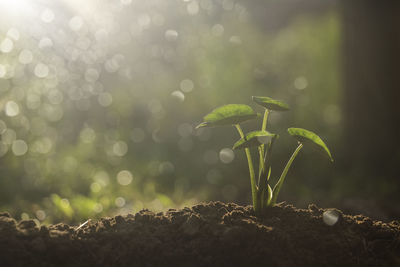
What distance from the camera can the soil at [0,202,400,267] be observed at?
1124 millimetres

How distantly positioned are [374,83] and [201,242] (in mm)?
3458

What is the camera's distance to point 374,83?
404 centimetres

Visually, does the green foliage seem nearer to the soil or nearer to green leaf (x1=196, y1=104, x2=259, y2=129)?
the soil

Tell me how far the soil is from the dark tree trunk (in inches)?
116

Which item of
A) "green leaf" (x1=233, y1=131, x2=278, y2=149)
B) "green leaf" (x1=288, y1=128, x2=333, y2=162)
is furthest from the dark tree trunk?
"green leaf" (x1=233, y1=131, x2=278, y2=149)

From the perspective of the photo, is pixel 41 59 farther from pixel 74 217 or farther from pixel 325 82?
Result: pixel 325 82

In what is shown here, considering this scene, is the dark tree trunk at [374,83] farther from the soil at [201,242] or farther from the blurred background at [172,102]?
the soil at [201,242]

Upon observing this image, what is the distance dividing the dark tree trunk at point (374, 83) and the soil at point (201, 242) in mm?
2942

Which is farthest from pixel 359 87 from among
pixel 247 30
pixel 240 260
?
pixel 240 260

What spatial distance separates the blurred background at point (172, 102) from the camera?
3377mm

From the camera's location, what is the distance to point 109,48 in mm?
4773

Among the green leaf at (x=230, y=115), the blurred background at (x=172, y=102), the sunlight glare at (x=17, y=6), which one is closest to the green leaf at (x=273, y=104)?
the green leaf at (x=230, y=115)

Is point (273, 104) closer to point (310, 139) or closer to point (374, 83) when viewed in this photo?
point (310, 139)

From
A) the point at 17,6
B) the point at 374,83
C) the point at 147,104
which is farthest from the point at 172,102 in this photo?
the point at 17,6
